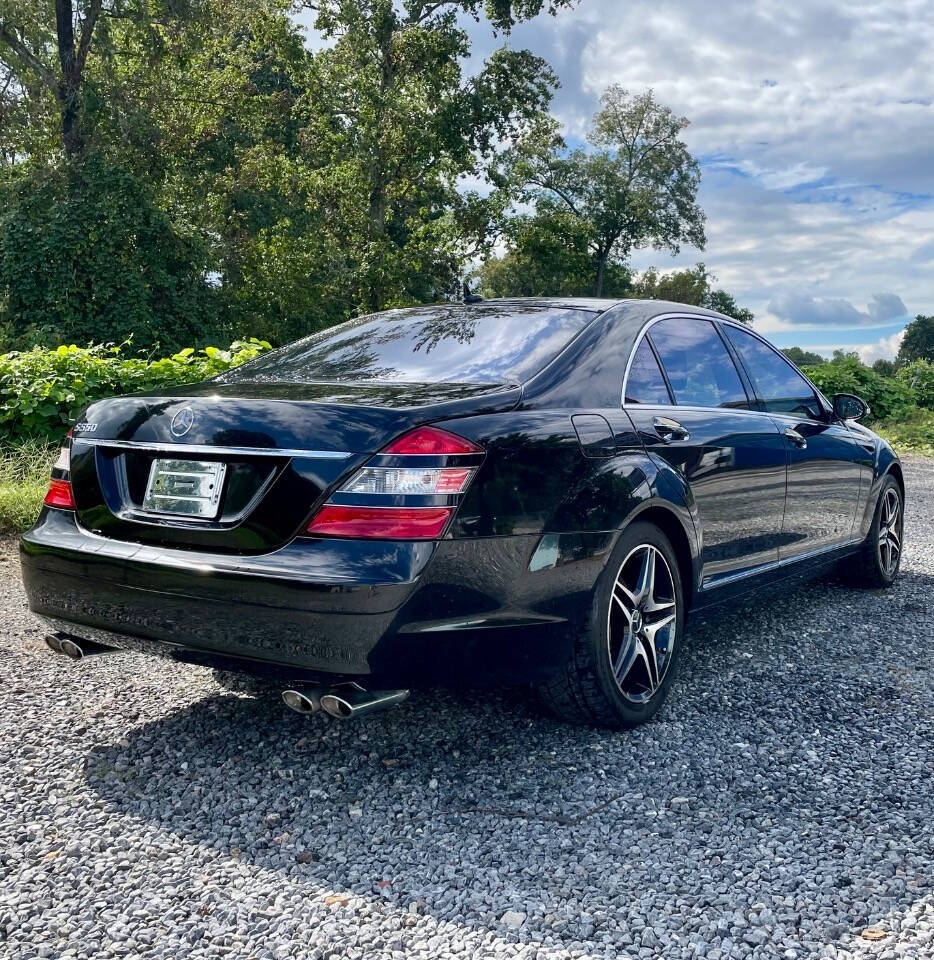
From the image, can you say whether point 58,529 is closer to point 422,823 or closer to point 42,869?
point 42,869

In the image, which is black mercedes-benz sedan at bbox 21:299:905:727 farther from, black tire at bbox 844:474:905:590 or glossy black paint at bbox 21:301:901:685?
black tire at bbox 844:474:905:590

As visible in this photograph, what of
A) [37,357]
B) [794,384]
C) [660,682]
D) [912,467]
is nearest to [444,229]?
[912,467]

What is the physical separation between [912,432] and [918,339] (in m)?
86.7

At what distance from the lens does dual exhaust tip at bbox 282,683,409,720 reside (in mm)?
2773

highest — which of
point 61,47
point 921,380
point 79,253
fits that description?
point 61,47

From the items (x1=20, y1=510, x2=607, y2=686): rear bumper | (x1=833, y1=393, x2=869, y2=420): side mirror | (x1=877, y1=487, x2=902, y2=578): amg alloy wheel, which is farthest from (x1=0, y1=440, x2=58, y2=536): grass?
(x1=877, y1=487, x2=902, y2=578): amg alloy wheel

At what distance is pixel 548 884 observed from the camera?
254 cm

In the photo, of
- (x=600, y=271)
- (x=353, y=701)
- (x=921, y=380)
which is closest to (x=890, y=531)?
(x=353, y=701)

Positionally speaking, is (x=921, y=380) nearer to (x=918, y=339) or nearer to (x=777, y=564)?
(x=777, y=564)

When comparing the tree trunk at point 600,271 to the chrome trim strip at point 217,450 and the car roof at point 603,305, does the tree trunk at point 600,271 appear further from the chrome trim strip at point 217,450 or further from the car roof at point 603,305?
the chrome trim strip at point 217,450

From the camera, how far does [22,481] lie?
7.82 m

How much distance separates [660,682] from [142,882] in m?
1.96

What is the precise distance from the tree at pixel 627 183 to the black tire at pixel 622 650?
4667 centimetres

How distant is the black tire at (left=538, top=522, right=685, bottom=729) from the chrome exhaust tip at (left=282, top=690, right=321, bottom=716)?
811 millimetres
